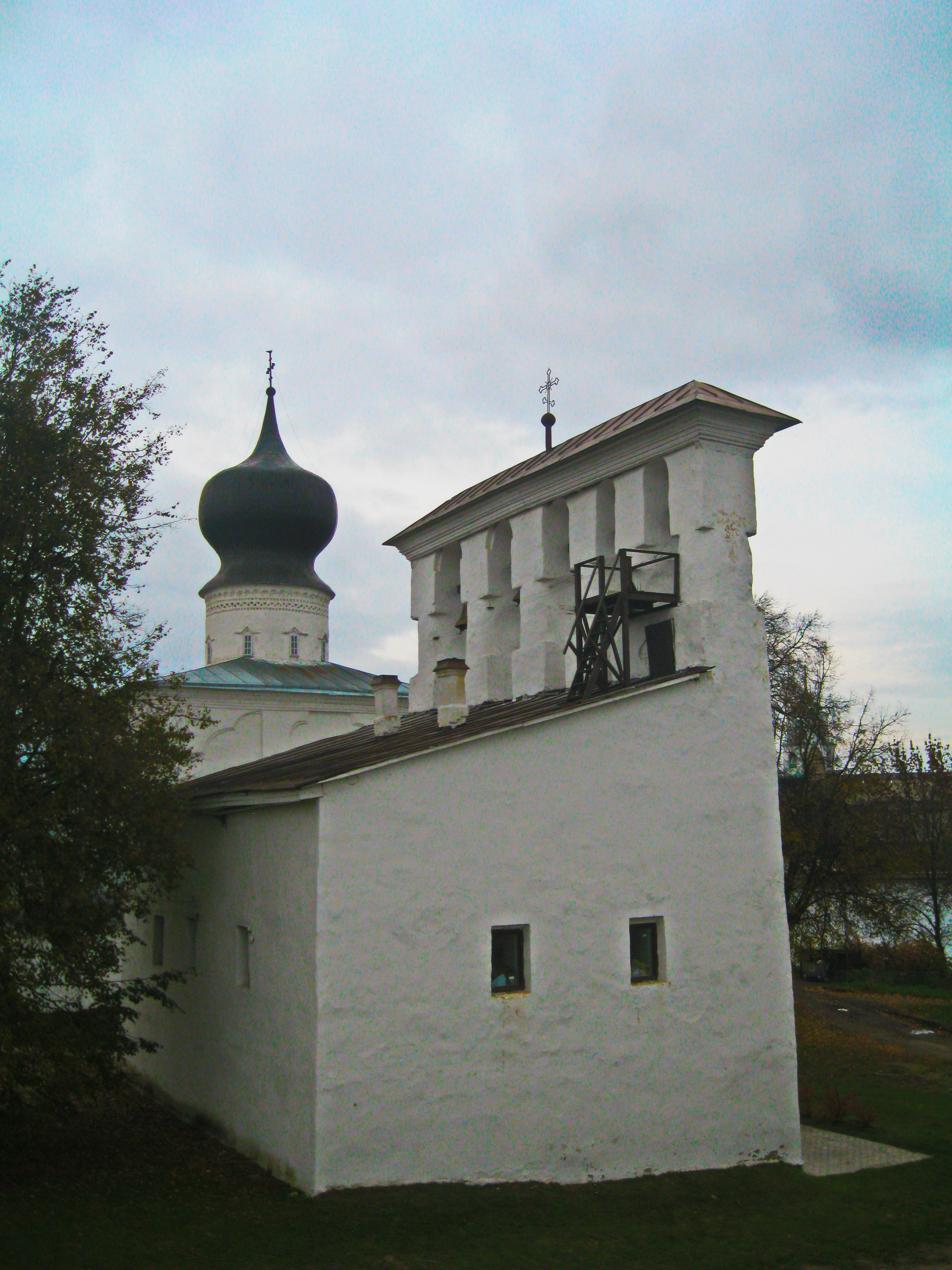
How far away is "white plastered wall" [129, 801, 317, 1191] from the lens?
11.3 metres

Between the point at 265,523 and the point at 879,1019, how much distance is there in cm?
1877

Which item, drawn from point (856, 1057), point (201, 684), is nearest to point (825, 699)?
point (856, 1057)

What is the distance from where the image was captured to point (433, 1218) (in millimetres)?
10555

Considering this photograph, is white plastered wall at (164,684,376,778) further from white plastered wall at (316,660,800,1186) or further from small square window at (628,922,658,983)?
small square window at (628,922,658,983)

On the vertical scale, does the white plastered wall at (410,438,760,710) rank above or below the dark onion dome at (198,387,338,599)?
below

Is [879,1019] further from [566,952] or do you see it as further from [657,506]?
[566,952]

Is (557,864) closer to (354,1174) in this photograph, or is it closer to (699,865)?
(699,865)

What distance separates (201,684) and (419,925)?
18.1 m

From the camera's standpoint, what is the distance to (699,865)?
42.4 feet

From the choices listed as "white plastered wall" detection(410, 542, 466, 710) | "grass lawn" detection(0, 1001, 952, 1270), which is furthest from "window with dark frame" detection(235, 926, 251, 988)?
"white plastered wall" detection(410, 542, 466, 710)

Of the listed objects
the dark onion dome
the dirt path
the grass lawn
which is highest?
the dark onion dome

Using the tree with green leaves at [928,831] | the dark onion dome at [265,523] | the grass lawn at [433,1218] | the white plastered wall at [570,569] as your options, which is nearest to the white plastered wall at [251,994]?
the grass lawn at [433,1218]

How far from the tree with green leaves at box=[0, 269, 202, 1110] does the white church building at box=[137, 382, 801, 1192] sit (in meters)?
1.26

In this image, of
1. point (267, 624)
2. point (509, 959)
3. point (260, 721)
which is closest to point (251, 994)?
point (509, 959)
